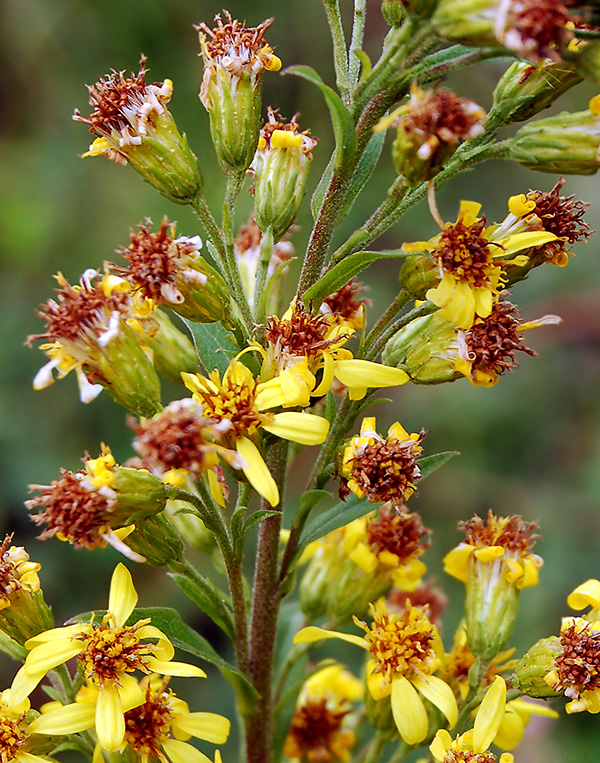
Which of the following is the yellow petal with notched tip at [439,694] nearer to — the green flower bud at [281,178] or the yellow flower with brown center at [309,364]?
the yellow flower with brown center at [309,364]

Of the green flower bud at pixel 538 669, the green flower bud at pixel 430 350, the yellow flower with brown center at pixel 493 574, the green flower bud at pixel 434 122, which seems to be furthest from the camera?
the yellow flower with brown center at pixel 493 574

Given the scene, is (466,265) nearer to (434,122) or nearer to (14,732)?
(434,122)

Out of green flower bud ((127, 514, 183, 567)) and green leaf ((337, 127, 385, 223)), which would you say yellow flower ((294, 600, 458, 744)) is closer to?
green flower bud ((127, 514, 183, 567))

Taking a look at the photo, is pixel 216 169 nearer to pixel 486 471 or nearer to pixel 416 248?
pixel 486 471

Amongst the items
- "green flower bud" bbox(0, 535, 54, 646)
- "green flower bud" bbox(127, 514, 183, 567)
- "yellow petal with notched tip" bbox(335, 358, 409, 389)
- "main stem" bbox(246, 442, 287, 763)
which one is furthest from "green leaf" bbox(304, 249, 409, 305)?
"green flower bud" bbox(0, 535, 54, 646)

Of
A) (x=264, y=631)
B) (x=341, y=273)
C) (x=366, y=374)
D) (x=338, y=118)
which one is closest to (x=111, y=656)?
(x=264, y=631)

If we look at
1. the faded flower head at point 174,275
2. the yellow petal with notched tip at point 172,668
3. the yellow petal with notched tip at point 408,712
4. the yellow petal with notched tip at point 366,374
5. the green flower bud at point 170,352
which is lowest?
the yellow petal with notched tip at point 408,712

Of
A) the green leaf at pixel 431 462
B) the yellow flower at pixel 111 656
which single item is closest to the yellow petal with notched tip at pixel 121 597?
the yellow flower at pixel 111 656
